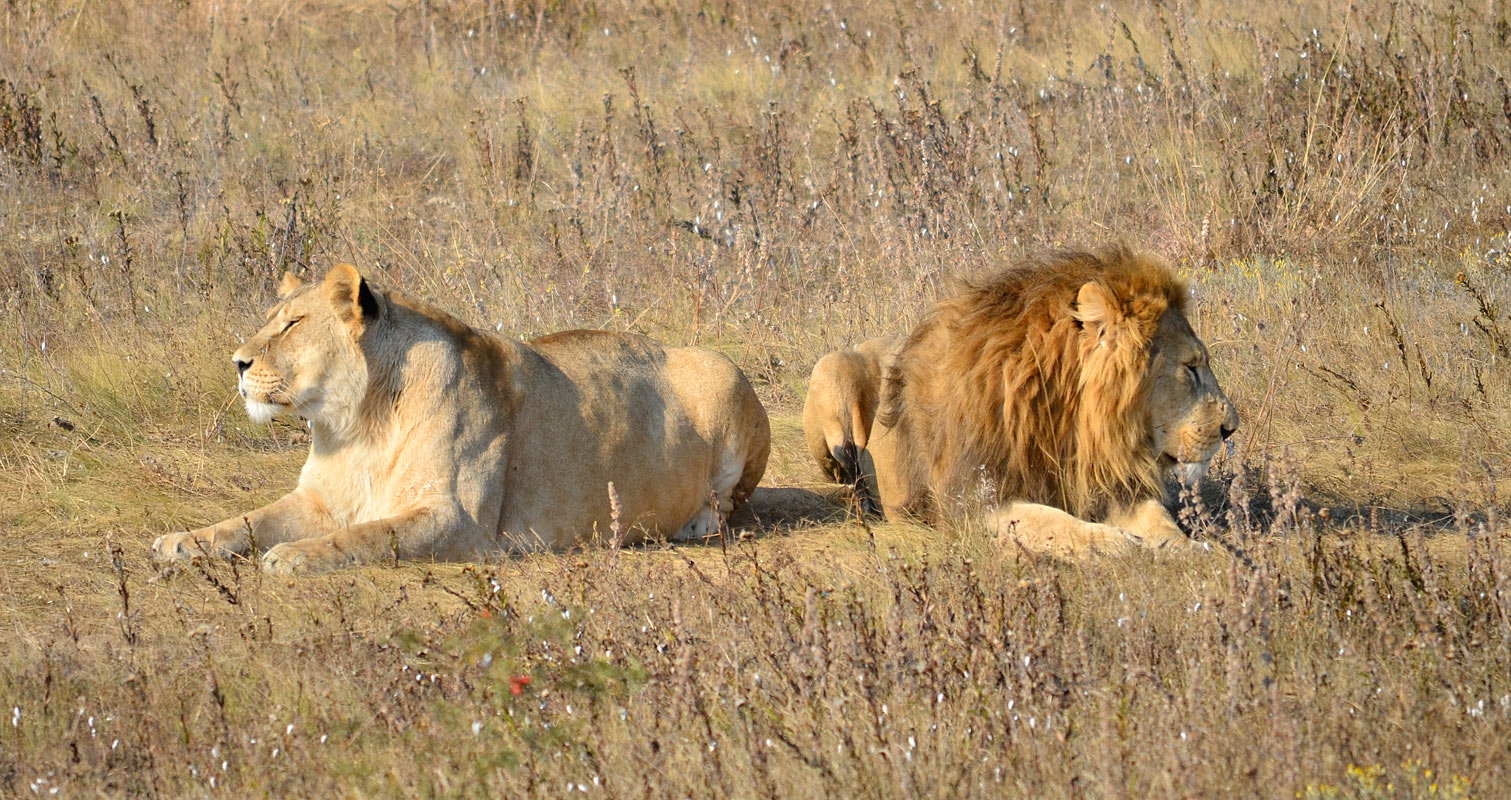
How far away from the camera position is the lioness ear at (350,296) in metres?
5.54

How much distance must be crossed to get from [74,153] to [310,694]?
9536 mm

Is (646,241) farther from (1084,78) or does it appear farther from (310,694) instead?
(310,694)

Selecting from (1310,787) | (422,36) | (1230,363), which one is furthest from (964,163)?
(422,36)

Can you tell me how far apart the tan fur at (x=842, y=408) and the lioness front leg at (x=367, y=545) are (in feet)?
6.24

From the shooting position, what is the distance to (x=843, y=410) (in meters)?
6.66

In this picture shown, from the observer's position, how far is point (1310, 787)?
2.99 m

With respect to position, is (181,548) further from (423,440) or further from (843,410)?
(843,410)

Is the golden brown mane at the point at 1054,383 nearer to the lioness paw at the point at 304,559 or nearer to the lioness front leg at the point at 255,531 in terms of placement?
the lioness paw at the point at 304,559

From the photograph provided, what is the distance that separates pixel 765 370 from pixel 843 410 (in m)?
2.20

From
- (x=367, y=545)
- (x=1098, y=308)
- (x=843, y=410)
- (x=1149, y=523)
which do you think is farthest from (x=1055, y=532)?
(x=367, y=545)

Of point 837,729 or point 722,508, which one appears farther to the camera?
point 722,508

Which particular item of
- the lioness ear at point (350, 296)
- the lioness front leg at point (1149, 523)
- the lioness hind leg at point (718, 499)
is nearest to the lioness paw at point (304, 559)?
the lioness ear at point (350, 296)

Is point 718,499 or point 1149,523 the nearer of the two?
point 1149,523

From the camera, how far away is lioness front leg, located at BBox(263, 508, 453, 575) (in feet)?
17.1
